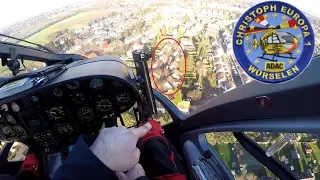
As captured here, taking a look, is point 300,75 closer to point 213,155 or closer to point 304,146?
point 304,146

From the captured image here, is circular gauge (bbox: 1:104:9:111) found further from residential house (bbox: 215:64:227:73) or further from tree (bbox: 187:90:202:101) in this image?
residential house (bbox: 215:64:227:73)

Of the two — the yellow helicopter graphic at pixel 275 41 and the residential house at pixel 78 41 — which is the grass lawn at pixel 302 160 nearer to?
the yellow helicopter graphic at pixel 275 41

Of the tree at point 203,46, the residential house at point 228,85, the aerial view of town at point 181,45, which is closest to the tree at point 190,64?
the aerial view of town at point 181,45

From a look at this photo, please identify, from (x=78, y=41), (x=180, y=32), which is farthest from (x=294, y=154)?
(x=78, y=41)

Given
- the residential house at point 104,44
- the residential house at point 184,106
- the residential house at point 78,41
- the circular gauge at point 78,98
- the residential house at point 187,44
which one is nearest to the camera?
the circular gauge at point 78,98

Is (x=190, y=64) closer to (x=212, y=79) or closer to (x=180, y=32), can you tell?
(x=212, y=79)

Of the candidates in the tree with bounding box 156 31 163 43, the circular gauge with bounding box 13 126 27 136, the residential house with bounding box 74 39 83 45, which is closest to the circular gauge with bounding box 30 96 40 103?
the circular gauge with bounding box 13 126 27 136
